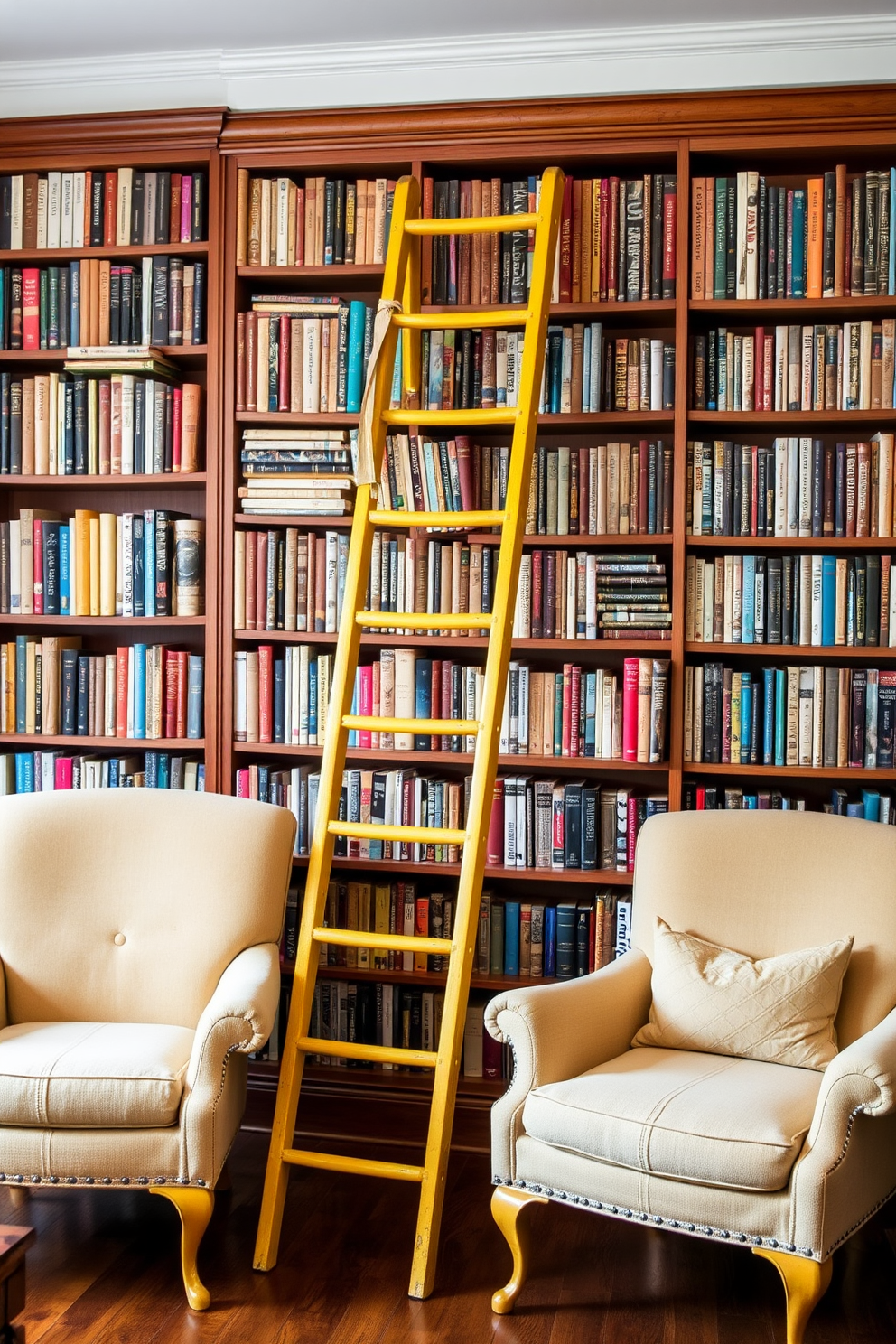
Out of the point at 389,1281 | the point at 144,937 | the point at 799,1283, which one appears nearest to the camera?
the point at 799,1283

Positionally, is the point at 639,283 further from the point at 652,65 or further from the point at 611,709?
the point at 611,709

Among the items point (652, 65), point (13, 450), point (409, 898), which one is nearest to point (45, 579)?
point (13, 450)

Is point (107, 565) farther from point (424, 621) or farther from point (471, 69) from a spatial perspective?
point (471, 69)

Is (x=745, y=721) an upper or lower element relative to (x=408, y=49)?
lower

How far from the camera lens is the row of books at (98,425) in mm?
3412

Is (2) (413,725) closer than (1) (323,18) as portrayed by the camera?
Yes

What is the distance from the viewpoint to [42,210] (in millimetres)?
3449

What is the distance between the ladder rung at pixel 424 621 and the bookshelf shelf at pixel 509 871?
0.73 metres

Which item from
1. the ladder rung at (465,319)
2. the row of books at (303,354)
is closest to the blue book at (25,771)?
the row of books at (303,354)

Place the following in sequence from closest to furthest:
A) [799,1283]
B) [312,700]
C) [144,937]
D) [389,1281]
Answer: [799,1283] < [389,1281] < [144,937] < [312,700]

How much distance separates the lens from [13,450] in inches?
137

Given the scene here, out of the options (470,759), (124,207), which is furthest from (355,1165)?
(124,207)

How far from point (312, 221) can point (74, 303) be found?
2.37 feet

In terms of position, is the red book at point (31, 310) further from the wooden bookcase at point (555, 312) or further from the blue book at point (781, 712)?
the blue book at point (781, 712)
